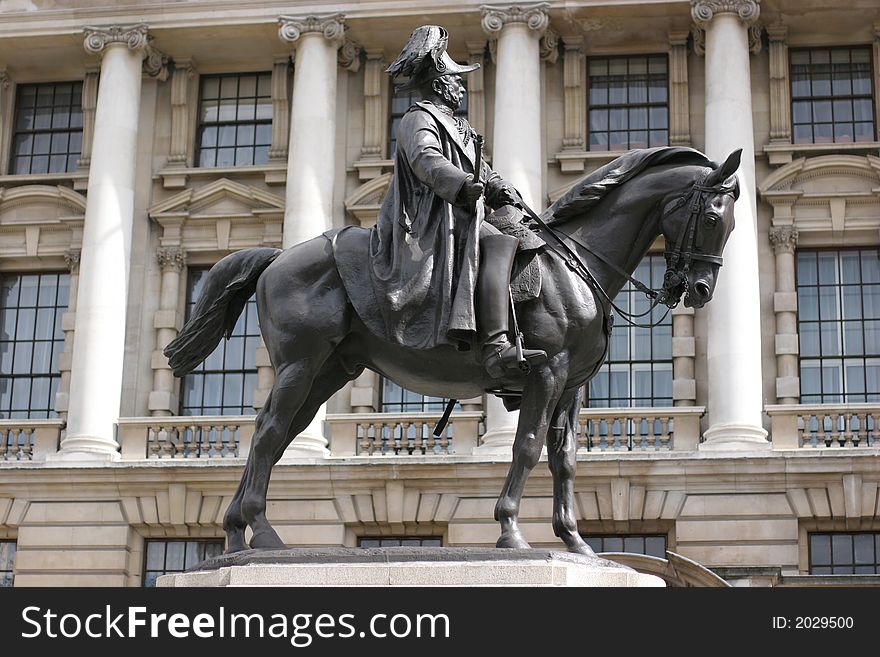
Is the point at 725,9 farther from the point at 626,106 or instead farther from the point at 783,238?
the point at 783,238

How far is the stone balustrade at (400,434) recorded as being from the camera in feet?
90.9

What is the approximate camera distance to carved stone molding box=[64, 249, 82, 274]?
101 ft

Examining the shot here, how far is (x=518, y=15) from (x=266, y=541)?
2185 cm

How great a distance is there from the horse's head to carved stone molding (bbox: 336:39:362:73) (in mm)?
22225

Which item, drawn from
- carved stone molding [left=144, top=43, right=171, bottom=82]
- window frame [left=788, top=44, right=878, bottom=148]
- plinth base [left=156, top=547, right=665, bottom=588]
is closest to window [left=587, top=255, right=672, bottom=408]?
window frame [left=788, top=44, right=878, bottom=148]

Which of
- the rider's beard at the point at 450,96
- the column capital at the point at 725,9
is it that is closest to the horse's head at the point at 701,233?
the rider's beard at the point at 450,96

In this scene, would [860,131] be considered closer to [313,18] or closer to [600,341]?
[313,18]

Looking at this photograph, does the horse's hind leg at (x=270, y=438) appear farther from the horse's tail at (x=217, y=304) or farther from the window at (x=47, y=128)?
the window at (x=47, y=128)

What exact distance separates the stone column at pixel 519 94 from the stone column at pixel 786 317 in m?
4.35

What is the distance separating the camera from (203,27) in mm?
30719

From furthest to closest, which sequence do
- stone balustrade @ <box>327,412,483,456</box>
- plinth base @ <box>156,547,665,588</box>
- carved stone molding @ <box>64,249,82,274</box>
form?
carved stone molding @ <box>64,249,82,274</box> < stone balustrade @ <box>327,412,483,456</box> < plinth base @ <box>156,547,665,588</box>

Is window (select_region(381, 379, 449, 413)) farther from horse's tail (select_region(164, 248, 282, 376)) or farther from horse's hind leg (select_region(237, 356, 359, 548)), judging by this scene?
horse's hind leg (select_region(237, 356, 359, 548))
